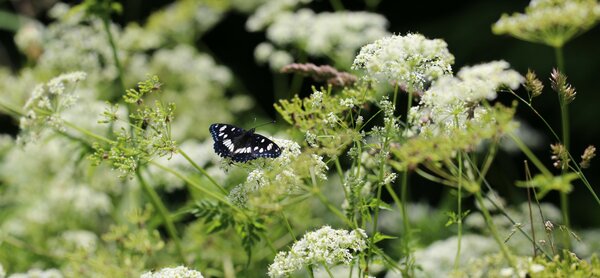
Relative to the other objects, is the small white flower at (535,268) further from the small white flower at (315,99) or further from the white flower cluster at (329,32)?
the white flower cluster at (329,32)

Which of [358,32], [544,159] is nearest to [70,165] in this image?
[358,32]

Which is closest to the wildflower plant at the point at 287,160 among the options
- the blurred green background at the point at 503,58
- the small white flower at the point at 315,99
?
the small white flower at the point at 315,99

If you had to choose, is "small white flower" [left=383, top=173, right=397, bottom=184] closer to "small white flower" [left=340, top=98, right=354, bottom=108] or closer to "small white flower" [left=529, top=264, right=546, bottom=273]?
"small white flower" [left=340, top=98, right=354, bottom=108]

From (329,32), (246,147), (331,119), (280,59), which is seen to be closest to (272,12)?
(280,59)

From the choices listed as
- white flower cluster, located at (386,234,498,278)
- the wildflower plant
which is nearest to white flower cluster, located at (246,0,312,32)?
the wildflower plant

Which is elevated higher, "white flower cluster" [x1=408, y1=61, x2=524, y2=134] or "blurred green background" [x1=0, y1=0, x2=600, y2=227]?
"blurred green background" [x1=0, y1=0, x2=600, y2=227]
